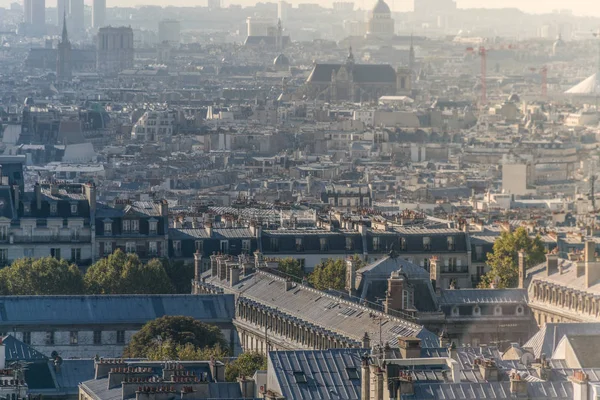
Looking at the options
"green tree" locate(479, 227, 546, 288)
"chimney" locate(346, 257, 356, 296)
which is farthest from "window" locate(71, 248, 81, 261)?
"chimney" locate(346, 257, 356, 296)

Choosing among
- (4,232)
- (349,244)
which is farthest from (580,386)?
(4,232)

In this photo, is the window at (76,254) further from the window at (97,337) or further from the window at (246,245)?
the window at (97,337)

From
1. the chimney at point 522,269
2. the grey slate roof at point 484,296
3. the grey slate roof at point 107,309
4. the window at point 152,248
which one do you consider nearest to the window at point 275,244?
the window at point 152,248

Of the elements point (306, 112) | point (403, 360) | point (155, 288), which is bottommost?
point (306, 112)

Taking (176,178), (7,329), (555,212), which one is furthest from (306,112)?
(7,329)

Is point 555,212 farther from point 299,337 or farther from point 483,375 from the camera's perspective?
point 483,375

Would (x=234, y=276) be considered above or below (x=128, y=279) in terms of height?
above

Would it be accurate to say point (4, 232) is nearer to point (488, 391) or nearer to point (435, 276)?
point (435, 276)
